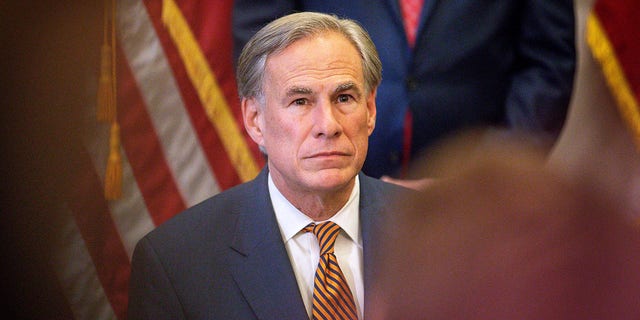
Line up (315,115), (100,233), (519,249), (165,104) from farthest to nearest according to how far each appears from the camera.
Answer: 1. (165,104)
2. (100,233)
3. (315,115)
4. (519,249)

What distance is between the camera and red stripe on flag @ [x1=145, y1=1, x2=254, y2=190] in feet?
8.79

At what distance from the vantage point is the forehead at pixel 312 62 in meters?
1.94

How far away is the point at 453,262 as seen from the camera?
32.5 inches

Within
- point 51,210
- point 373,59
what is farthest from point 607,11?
point 51,210

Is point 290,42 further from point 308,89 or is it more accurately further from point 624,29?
point 624,29

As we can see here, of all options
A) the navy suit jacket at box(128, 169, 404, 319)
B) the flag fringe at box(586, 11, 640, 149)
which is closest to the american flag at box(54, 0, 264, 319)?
the navy suit jacket at box(128, 169, 404, 319)

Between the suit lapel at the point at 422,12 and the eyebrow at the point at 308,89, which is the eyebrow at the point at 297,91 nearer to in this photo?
the eyebrow at the point at 308,89

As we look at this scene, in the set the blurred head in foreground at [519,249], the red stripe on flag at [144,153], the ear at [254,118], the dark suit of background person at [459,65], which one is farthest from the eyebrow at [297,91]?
the blurred head in foreground at [519,249]

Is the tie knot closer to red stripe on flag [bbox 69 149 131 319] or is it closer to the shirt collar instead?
the shirt collar

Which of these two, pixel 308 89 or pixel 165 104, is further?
pixel 165 104

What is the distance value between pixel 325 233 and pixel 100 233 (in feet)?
3.06

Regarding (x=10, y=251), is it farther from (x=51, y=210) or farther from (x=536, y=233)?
(x=536, y=233)

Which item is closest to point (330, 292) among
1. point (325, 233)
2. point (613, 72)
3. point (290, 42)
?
point (325, 233)

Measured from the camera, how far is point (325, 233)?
1.94 metres
